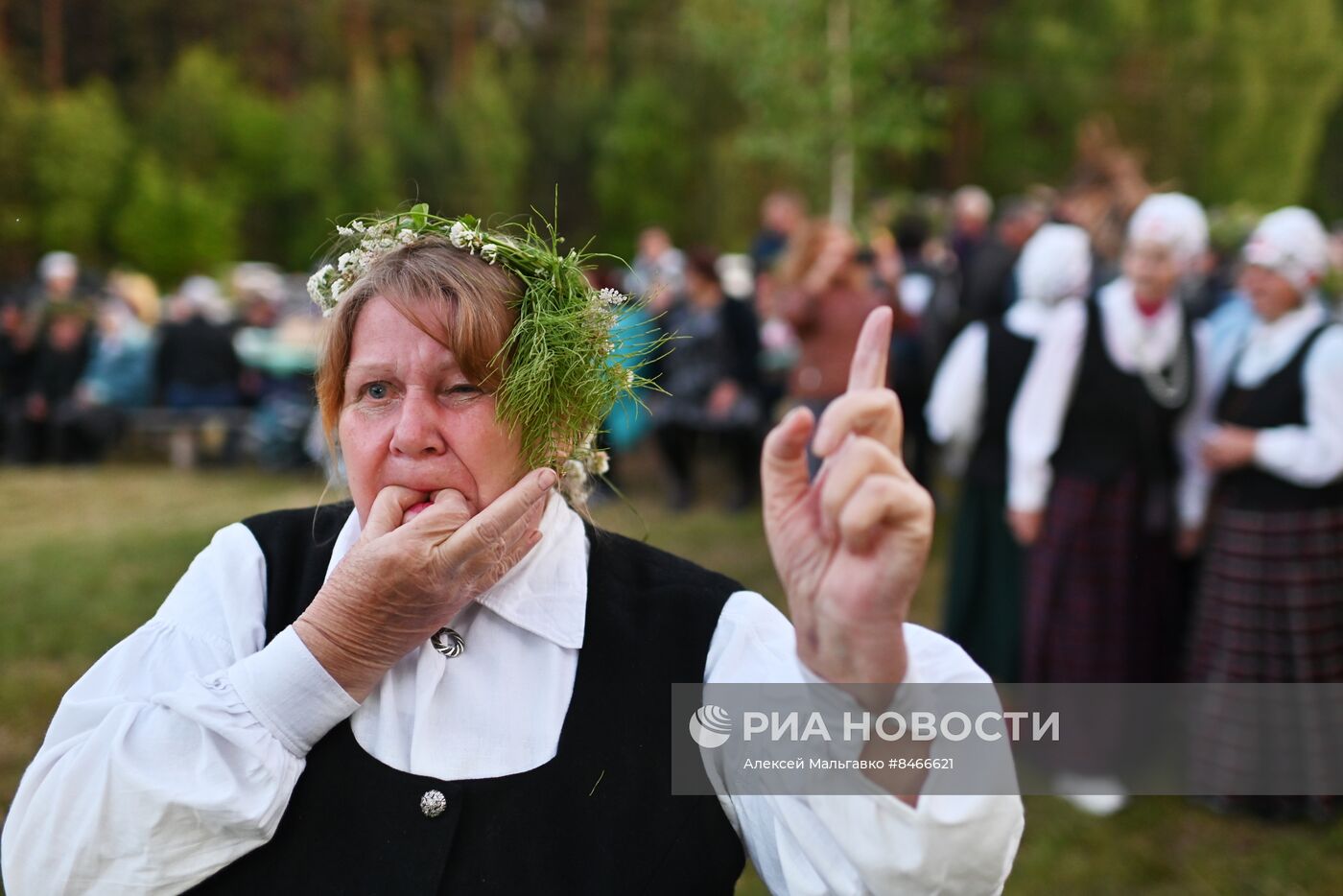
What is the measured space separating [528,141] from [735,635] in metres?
25.1

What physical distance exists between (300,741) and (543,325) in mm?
676

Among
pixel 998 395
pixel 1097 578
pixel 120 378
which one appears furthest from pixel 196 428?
pixel 1097 578

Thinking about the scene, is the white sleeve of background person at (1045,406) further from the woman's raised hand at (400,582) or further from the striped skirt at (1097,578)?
the woman's raised hand at (400,582)

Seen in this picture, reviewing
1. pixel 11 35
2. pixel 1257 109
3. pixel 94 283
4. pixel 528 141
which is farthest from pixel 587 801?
pixel 1257 109

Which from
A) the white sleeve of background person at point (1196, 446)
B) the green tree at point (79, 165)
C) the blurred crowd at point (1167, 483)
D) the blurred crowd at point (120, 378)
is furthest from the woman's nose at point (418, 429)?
the blurred crowd at point (120, 378)

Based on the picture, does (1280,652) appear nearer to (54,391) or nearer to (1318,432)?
(1318,432)

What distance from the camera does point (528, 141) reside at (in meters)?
25.6

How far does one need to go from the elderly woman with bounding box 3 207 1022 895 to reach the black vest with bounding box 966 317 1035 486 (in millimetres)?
3053

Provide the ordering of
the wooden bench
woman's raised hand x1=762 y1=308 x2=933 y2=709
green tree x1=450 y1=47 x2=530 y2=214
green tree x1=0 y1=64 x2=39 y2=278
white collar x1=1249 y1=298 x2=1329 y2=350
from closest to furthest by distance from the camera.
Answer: woman's raised hand x1=762 y1=308 x2=933 y2=709 → white collar x1=1249 y1=298 x2=1329 y2=350 → green tree x1=0 y1=64 x2=39 y2=278 → the wooden bench → green tree x1=450 y1=47 x2=530 y2=214

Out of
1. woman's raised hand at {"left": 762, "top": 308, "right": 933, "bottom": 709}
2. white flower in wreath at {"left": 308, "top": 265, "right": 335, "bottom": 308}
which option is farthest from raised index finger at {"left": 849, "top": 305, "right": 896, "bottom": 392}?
white flower in wreath at {"left": 308, "top": 265, "right": 335, "bottom": 308}

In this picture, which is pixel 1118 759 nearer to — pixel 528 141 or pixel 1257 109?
pixel 528 141

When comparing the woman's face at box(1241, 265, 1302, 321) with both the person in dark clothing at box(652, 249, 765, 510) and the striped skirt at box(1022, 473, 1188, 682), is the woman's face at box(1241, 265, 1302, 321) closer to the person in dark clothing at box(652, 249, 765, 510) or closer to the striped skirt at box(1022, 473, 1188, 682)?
the striped skirt at box(1022, 473, 1188, 682)

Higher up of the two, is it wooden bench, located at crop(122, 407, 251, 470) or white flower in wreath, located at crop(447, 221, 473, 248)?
wooden bench, located at crop(122, 407, 251, 470)

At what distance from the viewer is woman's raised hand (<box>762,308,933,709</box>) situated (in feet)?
4.24
